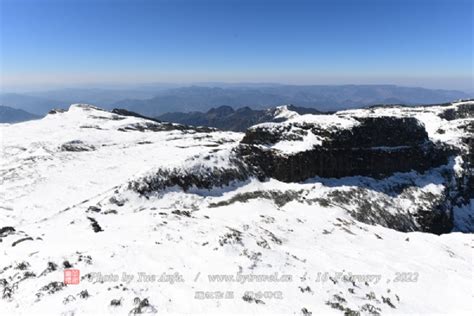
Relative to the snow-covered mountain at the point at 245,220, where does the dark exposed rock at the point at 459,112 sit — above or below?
above

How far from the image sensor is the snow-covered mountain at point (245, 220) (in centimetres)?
1573

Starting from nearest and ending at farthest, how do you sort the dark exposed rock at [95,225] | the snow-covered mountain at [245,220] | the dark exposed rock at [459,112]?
1. the snow-covered mountain at [245,220]
2. the dark exposed rock at [95,225]
3. the dark exposed rock at [459,112]

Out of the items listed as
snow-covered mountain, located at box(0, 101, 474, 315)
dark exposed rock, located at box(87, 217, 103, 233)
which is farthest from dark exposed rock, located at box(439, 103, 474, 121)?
dark exposed rock, located at box(87, 217, 103, 233)

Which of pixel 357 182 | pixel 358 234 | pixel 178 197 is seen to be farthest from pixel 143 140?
pixel 358 234

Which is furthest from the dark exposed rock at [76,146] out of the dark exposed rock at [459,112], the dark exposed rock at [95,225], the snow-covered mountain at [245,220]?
the dark exposed rock at [459,112]

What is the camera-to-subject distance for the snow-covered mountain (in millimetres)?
15734

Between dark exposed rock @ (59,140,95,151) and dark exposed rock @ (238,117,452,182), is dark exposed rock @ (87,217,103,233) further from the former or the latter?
dark exposed rock @ (59,140,95,151)

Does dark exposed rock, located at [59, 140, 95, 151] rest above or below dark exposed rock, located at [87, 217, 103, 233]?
above

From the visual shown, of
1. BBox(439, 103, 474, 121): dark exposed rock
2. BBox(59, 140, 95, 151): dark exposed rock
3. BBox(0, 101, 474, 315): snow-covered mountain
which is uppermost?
BBox(439, 103, 474, 121): dark exposed rock

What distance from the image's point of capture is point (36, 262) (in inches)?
668

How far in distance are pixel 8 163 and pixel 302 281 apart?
Result: 62693 millimetres

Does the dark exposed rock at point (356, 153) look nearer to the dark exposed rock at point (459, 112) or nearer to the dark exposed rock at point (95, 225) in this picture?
the dark exposed rock at point (95, 225)

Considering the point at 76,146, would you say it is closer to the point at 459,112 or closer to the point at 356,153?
the point at 356,153

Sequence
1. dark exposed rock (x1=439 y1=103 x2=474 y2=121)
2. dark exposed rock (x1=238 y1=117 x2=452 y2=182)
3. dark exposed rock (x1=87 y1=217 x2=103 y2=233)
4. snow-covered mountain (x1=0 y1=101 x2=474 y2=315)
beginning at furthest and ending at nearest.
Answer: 1. dark exposed rock (x1=439 y1=103 x2=474 y2=121)
2. dark exposed rock (x1=238 y1=117 x2=452 y2=182)
3. dark exposed rock (x1=87 y1=217 x2=103 y2=233)
4. snow-covered mountain (x1=0 y1=101 x2=474 y2=315)
